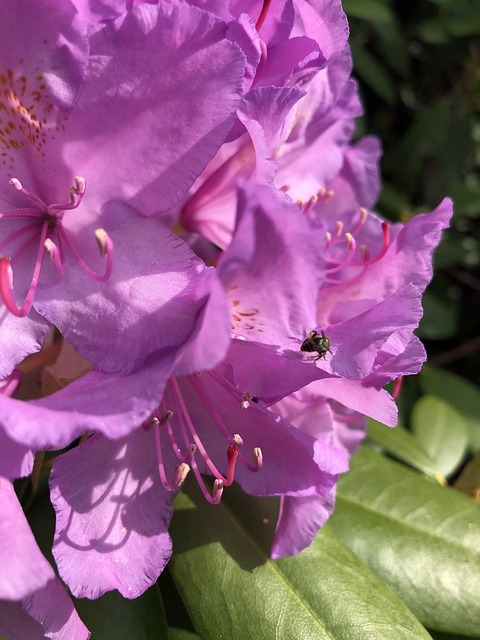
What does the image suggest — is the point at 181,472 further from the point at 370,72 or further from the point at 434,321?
the point at 370,72

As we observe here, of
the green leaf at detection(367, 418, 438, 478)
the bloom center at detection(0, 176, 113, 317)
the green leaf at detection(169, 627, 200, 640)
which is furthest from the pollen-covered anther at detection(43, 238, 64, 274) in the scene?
the green leaf at detection(367, 418, 438, 478)

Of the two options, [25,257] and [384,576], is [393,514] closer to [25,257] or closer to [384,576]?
[384,576]

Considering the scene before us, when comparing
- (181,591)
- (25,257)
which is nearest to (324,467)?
(181,591)

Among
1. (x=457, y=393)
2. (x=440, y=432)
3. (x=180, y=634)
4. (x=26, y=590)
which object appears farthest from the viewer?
(x=457, y=393)

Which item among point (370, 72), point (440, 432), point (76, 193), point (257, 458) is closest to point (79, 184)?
point (76, 193)

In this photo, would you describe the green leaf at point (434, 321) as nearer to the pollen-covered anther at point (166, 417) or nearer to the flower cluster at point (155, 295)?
the flower cluster at point (155, 295)

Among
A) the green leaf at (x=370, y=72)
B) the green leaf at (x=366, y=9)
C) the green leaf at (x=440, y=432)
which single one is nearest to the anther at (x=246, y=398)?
the green leaf at (x=440, y=432)

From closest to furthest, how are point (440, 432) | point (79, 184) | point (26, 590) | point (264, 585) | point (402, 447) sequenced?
point (26, 590) < point (79, 184) < point (264, 585) < point (402, 447) < point (440, 432)
